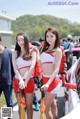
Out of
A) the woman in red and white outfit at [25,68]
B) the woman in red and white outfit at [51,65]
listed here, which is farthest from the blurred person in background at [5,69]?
the woman in red and white outfit at [51,65]

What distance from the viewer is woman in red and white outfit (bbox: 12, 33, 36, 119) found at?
15.2 feet

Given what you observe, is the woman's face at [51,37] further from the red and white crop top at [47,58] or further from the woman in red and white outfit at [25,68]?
the woman in red and white outfit at [25,68]

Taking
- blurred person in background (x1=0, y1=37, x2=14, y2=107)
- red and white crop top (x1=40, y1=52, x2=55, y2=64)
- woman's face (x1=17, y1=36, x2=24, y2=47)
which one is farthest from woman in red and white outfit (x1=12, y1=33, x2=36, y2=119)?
blurred person in background (x1=0, y1=37, x2=14, y2=107)

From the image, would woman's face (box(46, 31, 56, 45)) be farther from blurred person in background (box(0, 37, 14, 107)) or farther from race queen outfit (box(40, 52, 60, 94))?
blurred person in background (box(0, 37, 14, 107))

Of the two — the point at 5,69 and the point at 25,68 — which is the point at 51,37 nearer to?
the point at 25,68

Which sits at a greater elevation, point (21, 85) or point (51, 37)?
point (51, 37)

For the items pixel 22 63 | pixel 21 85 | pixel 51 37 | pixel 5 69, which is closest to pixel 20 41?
pixel 22 63

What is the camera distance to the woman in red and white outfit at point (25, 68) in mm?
4645

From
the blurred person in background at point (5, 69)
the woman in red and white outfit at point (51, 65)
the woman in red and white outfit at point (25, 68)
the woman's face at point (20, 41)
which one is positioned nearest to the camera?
the woman in red and white outfit at point (51, 65)

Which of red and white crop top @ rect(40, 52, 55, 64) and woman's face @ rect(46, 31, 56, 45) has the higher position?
woman's face @ rect(46, 31, 56, 45)

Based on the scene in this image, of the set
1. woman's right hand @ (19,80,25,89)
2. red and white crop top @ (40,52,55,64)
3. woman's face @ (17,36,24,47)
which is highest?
woman's face @ (17,36,24,47)

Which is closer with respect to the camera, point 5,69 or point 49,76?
point 49,76

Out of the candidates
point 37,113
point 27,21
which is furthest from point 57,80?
point 27,21

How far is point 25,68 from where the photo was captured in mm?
4711
